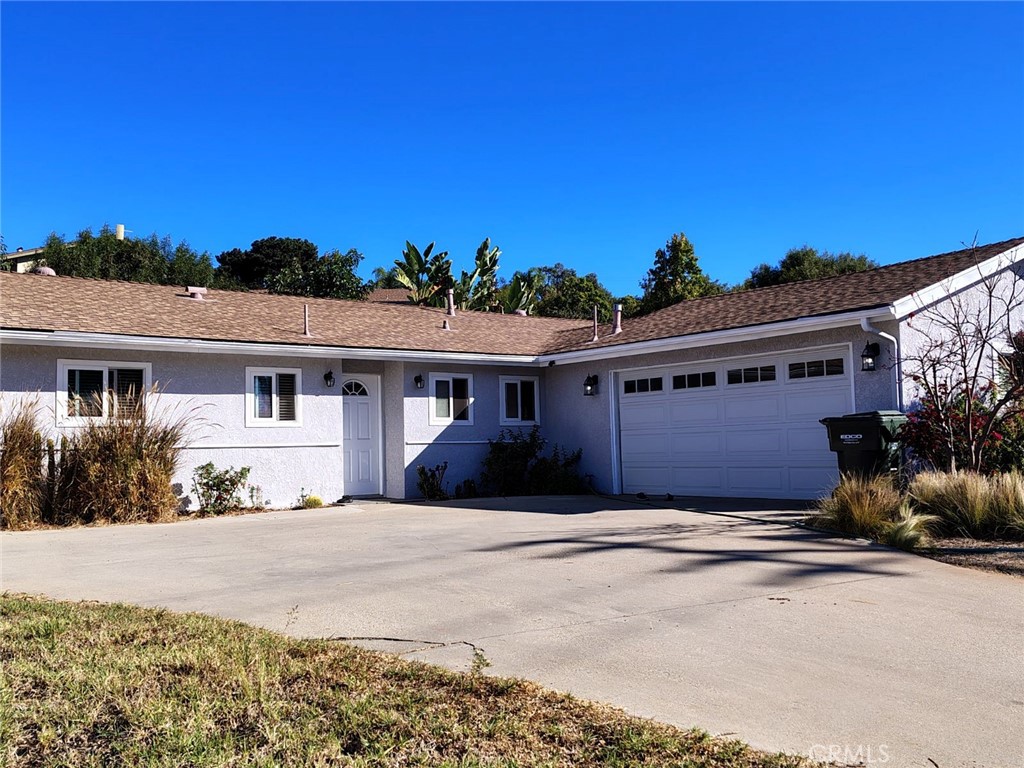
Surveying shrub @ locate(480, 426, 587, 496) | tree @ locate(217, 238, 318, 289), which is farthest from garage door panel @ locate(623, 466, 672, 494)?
tree @ locate(217, 238, 318, 289)

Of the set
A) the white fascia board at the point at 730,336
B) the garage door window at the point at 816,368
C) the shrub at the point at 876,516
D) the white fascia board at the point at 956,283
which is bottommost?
the shrub at the point at 876,516

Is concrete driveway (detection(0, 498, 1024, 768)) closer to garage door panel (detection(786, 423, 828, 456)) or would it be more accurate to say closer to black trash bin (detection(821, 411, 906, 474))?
black trash bin (detection(821, 411, 906, 474))

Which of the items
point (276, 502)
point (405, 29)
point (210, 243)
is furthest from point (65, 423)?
point (210, 243)

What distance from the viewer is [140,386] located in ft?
46.8

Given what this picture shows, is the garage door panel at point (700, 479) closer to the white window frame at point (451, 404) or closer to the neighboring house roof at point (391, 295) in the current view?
the white window frame at point (451, 404)

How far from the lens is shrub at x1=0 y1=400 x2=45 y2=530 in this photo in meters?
12.2

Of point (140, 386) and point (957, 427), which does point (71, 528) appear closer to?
point (140, 386)

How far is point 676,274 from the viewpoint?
36.4 m

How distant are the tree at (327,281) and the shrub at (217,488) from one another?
2481cm

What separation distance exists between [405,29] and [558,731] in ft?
45.2

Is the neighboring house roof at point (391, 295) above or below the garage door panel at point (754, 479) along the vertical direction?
above

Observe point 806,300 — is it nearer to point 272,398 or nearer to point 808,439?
point 808,439

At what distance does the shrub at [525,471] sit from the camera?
17.7 m

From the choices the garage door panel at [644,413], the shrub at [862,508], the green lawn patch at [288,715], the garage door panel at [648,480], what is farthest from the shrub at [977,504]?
the green lawn patch at [288,715]
